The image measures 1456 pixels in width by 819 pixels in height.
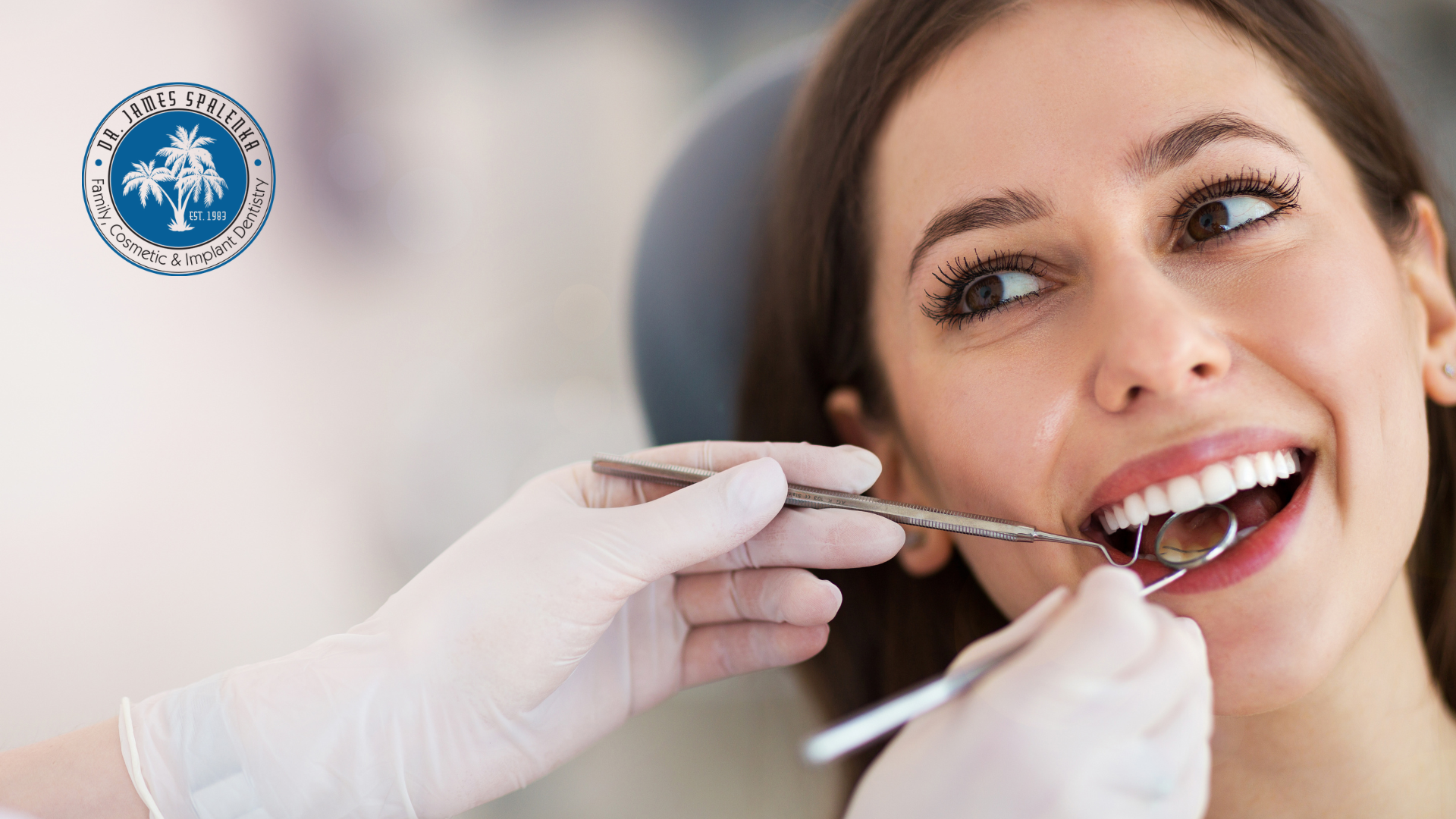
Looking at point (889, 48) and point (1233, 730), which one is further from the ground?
point (889, 48)

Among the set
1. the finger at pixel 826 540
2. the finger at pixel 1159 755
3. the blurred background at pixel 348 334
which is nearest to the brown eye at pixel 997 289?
the finger at pixel 826 540

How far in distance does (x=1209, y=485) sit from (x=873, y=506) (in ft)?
1.28

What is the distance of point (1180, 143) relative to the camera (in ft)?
3.44

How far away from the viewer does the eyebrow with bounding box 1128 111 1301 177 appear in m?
1.05

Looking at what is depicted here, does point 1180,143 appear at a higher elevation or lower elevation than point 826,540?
higher

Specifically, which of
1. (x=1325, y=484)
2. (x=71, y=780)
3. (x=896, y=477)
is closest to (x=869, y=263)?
(x=896, y=477)

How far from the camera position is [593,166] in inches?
77.2

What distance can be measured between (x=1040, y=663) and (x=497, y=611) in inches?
26.9

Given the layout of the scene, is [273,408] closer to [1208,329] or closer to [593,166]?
[593,166]

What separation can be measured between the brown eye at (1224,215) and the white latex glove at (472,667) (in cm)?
53

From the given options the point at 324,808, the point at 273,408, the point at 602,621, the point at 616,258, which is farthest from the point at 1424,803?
the point at 273,408

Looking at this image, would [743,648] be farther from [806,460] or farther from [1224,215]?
[1224,215]

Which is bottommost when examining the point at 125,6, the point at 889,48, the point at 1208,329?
the point at 1208,329

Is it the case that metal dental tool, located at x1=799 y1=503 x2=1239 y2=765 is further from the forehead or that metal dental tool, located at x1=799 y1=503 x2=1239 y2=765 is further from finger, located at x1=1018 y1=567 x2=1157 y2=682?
the forehead
